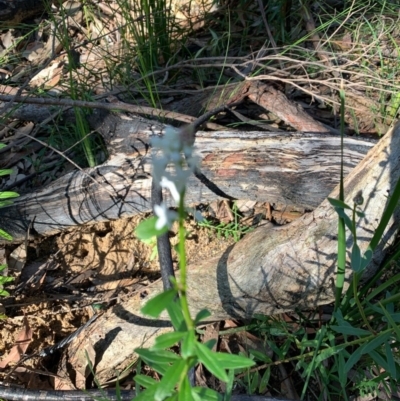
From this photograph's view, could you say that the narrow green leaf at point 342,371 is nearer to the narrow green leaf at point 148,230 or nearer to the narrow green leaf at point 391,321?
the narrow green leaf at point 391,321

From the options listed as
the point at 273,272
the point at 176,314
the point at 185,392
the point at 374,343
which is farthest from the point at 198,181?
the point at 185,392

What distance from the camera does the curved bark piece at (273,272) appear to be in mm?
1806

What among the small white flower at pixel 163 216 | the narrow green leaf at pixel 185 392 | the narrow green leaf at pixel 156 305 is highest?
the small white flower at pixel 163 216

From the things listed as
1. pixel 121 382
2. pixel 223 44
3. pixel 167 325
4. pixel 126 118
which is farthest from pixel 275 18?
pixel 121 382

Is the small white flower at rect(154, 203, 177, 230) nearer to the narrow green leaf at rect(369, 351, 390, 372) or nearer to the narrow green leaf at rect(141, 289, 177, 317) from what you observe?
the narrow green leaf at rect(141, 289, 177, 317)

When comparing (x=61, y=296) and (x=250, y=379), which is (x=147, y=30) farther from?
(x=250, y=379)

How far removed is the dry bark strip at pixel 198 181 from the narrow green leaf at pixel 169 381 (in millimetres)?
1268

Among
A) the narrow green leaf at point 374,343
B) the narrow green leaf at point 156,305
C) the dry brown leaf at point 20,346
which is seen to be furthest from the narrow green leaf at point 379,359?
the dry brown leaf at point 20,346

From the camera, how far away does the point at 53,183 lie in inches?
92.0

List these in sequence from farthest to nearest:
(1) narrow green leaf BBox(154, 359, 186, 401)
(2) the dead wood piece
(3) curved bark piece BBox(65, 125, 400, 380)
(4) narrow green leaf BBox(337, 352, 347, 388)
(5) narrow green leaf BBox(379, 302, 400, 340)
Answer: (2) the dead wood piece
(3) curved bark piece BBox(65, 125, 400, 380)
(4) narrow green leaf BBox(337, 352, 347, 388)
(5) narrow green leaf BBox(379, 302, 400, 340)
(1) narrow green leaf BBox(154, 359, 186, 401)

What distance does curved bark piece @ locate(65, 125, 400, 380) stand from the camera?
1806 mm

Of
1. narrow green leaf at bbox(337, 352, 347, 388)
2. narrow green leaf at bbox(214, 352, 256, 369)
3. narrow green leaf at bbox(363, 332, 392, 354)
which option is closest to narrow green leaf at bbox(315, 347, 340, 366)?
narrow green leaf at bbox(337, 352, 347, 388)

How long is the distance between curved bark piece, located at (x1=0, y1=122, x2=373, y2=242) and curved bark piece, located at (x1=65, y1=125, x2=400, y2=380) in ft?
0.53

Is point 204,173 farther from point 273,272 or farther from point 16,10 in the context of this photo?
point 16,10
